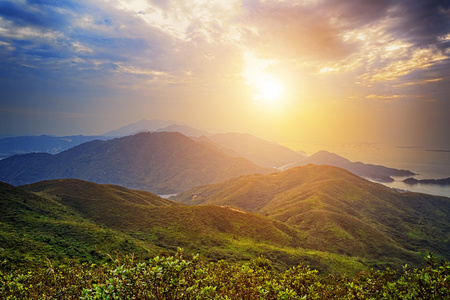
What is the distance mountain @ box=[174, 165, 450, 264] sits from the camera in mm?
79938

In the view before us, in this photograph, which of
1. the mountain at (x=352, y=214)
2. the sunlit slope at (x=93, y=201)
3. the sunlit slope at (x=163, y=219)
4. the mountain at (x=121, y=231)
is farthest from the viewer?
the mountain at (x=352, y=214)

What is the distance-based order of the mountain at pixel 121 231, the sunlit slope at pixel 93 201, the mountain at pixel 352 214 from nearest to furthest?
1. the mountain at pixel 121 231
2. the sunlit slope at pixel 93 201
3. the mountain at pixel 352 214

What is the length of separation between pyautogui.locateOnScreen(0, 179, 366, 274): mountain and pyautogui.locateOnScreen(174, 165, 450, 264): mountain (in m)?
15.1

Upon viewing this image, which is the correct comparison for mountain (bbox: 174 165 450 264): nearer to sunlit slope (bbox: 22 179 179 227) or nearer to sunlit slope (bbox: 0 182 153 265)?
sunlit slope (bbox: 22 179 179 227)

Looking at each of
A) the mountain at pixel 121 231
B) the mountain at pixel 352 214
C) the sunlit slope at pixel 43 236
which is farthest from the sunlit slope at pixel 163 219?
the mountain at pixel 352 214

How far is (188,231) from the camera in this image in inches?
2327

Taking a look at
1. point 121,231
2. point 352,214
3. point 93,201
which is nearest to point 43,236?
point 121,231

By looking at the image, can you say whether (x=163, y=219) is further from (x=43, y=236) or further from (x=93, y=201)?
(x=43, y=236)

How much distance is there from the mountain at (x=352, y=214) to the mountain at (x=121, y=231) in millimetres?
15082

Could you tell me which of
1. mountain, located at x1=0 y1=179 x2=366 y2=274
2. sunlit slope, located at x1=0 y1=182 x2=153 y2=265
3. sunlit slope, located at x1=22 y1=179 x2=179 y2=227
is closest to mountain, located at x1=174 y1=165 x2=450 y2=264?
mountain, located at x1=0 y1=179 x2=366 y2=274

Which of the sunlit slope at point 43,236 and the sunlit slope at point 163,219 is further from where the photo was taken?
the sunlit slope at point 163,219

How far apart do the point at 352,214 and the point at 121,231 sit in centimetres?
10881

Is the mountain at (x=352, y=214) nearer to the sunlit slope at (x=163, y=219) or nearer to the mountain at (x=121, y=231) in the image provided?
the mountain at (x=121, y=231)

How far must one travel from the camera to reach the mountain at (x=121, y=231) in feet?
116
